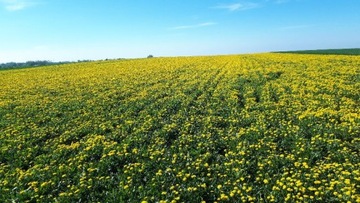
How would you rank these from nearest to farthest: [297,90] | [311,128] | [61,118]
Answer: [311,128]
[61,118]
[297,90]

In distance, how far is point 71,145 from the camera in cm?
1196

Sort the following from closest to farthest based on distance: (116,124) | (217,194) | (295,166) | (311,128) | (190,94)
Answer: (217,194)
(295,166)
(311,128)
(116,124)
(190,94)

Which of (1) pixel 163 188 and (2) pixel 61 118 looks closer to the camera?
(1) pixel 163 188

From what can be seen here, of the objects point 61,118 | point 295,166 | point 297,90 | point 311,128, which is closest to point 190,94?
point 297,90

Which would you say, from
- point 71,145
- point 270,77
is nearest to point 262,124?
point 71,145

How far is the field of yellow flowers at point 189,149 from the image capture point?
8.07 meters

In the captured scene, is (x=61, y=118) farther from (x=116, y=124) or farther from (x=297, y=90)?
(x=297, y=90)

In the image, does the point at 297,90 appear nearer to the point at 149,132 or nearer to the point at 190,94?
the point at 190,94

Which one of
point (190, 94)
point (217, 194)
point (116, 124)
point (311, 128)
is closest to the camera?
point (217, 194)

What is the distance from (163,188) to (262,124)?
608cm

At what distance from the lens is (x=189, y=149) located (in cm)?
1092

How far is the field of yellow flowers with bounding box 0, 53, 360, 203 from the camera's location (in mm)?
8070

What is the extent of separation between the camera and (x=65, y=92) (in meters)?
25.1

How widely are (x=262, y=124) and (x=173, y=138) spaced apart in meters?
3.67
